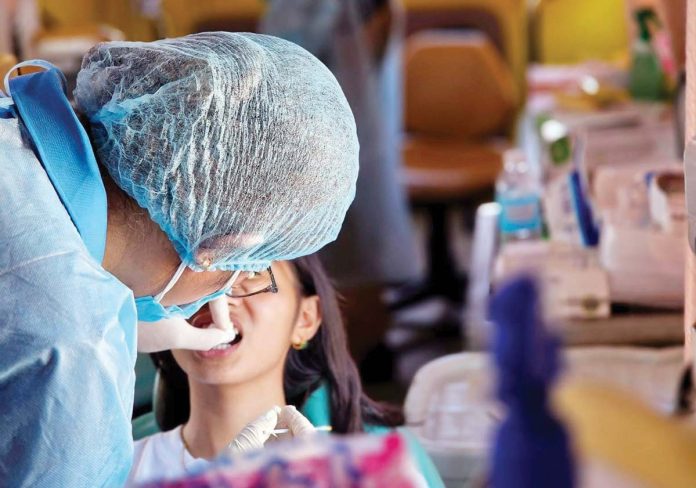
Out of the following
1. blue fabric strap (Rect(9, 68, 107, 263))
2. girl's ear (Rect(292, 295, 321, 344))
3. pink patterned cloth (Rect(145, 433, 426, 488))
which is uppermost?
blue fabric strap (Rect(9, 68, 107, 263))

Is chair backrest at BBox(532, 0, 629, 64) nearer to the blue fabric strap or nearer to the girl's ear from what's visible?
the girl's ear

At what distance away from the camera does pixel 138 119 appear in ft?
4.30

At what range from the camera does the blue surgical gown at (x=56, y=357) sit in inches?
45.1

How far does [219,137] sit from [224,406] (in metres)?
0.63

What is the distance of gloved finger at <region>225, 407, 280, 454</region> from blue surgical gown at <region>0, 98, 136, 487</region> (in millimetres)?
132

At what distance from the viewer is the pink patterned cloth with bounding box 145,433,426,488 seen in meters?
0.69

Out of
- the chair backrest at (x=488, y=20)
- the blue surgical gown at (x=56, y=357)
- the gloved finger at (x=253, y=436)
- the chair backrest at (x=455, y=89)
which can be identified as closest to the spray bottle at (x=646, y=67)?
the chair backrest at (x=455, y=89)

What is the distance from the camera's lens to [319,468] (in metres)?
0.70

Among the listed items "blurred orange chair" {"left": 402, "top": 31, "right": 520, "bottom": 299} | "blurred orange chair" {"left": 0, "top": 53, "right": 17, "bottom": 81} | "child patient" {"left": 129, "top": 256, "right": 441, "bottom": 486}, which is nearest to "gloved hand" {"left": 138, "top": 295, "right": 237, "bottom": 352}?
"child patient" {"left": 129, "top": 256, "right": 441, "bottom": 486}

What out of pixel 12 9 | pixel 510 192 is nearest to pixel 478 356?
pixel 510 192

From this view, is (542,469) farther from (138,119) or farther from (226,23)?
(226,23)

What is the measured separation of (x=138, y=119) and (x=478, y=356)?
989 mm

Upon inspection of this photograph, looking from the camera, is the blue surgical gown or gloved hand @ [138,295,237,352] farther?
gloved hand @ [138,295,237,352]

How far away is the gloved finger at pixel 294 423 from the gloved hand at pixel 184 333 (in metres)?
0.24
